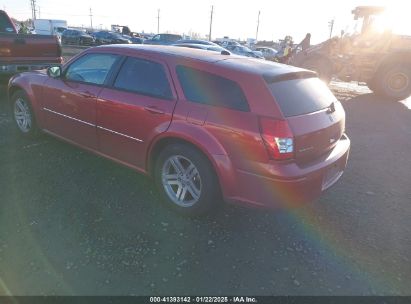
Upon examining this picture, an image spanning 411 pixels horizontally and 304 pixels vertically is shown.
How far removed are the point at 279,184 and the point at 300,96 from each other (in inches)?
37.0

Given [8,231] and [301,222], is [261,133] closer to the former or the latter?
[301,222]

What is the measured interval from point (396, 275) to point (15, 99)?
5.49 metres

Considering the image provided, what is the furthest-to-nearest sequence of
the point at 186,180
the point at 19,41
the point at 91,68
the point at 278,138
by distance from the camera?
the point at 19,41 < the point at 91,68 < the point at 186,180 < the point at 278,138

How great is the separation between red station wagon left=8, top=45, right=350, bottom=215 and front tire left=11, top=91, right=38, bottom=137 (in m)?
1.11

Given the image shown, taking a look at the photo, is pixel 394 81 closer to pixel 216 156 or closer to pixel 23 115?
pixel 216 156

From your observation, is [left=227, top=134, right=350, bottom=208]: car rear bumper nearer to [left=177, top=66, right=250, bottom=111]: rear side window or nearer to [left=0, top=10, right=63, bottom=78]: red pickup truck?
[left=177, top=66, right=250, bottom=111]: rear side window

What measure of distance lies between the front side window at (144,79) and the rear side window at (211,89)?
203 mm

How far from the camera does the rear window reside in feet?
10.6

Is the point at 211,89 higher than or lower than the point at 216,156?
higher

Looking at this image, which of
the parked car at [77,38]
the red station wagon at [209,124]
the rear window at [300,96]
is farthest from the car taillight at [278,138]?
the parked car at [77,38]

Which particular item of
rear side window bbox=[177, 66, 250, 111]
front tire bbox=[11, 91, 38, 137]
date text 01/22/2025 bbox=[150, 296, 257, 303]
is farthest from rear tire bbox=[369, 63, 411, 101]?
date text 01/22/2025 bbox=[150, 296, 257, 303]

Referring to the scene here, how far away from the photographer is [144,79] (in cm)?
388

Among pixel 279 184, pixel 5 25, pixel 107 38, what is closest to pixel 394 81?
pixel 279 184

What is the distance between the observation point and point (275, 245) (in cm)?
336
